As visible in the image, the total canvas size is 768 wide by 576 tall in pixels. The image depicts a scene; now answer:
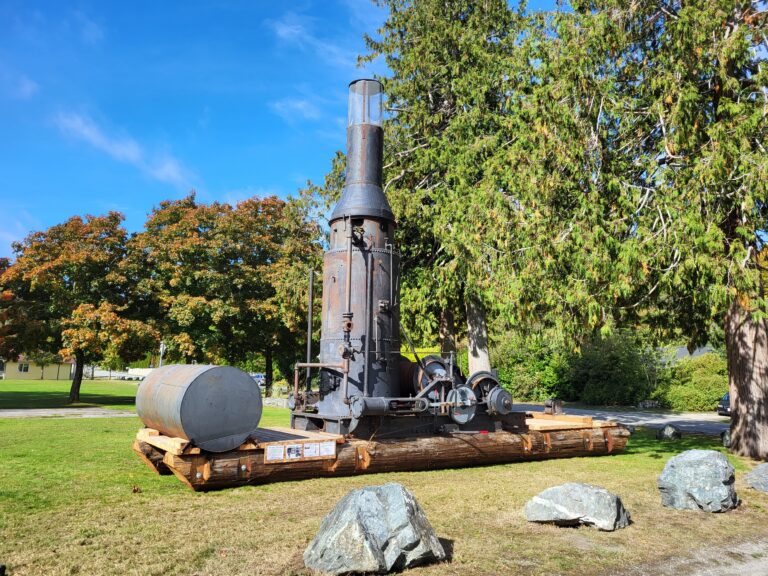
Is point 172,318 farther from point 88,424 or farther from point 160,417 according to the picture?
point 160,417

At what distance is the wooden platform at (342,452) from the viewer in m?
8.86

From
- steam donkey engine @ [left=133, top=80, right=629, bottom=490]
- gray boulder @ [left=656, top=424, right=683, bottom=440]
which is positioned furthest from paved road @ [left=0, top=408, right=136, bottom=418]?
gray boulder @ [left=656, top=424, right=683, bottom=440]

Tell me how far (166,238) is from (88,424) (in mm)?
13650

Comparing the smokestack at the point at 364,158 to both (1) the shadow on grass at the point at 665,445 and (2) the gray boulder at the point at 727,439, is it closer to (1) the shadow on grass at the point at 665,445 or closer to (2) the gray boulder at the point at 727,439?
(1) the shadow on grass at the point at 665,445

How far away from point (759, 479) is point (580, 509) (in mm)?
4791

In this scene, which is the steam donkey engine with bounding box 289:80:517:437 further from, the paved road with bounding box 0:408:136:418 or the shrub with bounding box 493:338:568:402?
the shrub with bounding box 493:338:568:402

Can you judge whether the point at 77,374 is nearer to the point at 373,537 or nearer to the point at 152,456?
the point at 152,456

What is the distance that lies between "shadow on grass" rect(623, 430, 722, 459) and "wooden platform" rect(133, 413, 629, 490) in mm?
1147

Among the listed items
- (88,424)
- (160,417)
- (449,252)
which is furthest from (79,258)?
(160,417)

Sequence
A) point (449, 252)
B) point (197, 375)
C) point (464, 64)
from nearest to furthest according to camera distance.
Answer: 1. point (197, 375)
2. point (449, 252)
3. point (464, 64)

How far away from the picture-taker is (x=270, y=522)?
23.5 feet

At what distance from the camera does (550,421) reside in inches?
583

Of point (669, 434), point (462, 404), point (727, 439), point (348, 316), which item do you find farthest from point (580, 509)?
point (669, 434)

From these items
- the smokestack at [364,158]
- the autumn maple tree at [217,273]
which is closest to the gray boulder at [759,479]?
the smokestack at [364,158]
